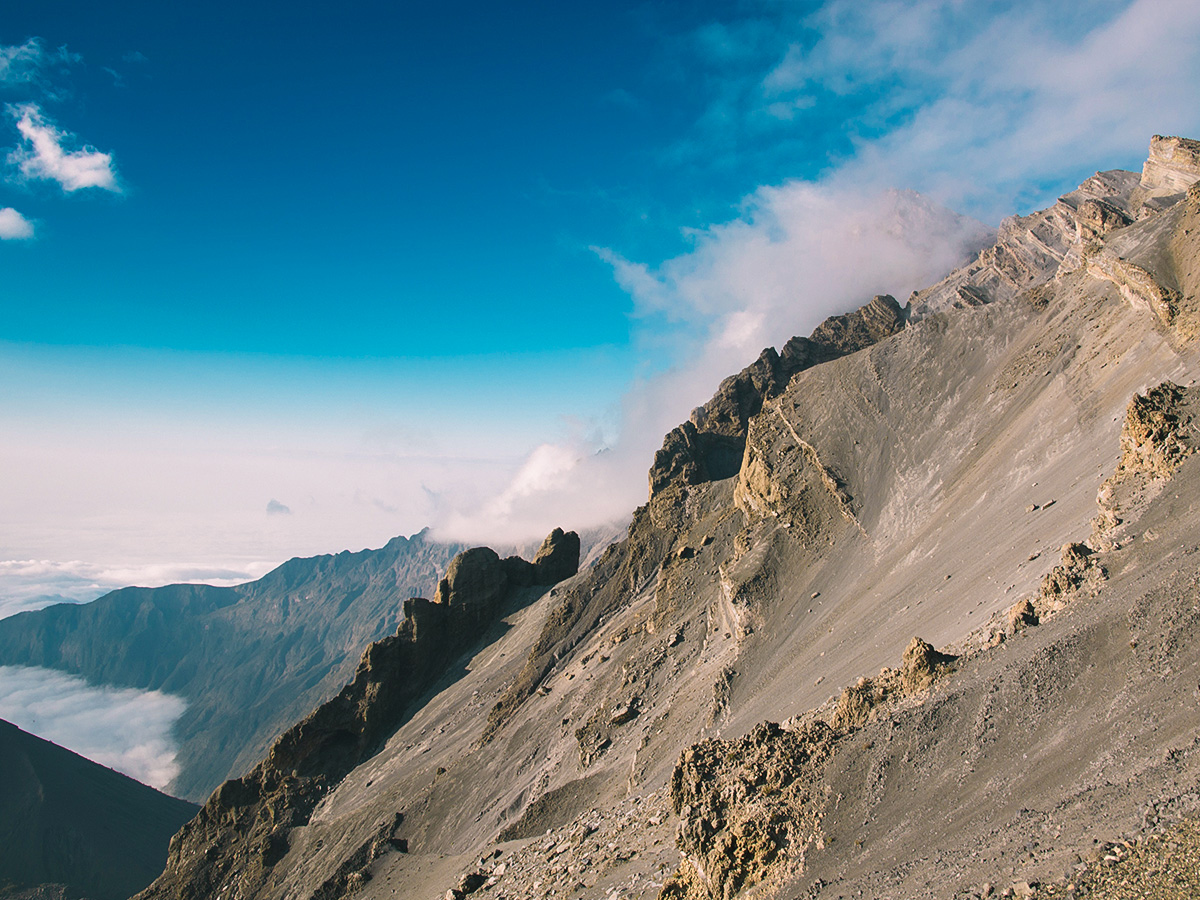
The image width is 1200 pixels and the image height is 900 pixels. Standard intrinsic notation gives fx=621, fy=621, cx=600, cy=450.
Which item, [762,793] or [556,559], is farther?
[556,559]

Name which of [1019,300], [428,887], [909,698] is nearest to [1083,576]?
[909,698]

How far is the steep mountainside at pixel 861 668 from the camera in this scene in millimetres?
20297

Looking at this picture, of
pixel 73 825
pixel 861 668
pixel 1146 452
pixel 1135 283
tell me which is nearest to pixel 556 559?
pixel 861 668

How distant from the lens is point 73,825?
459ft

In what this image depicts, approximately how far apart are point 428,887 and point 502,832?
7280mm

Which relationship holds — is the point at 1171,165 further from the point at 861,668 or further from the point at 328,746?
the point at 328,746

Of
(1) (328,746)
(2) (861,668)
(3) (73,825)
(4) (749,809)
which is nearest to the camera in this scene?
(4) (749,809)

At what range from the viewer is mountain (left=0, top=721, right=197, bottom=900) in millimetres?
129250

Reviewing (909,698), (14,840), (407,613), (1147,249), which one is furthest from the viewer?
(14,840)

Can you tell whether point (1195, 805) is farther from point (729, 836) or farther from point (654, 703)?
point (654, 703)

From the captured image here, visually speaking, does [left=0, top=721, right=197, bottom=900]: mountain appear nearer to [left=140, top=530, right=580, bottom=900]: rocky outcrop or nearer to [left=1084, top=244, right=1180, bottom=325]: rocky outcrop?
[left=140, top=530, right=580, bottom=900]: rocky outcrop

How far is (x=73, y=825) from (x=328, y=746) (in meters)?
106

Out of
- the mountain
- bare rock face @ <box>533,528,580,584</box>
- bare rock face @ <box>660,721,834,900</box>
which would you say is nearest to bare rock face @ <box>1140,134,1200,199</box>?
bare rock face @ <box>660,721,834,900</box>

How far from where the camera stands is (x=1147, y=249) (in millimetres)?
51875
